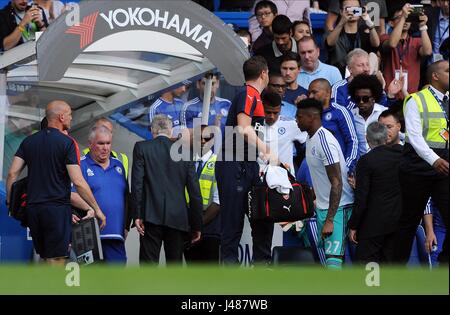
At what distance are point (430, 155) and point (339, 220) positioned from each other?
112cm

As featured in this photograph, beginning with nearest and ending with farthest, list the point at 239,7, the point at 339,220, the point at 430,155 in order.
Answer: the point at 430,155 → the point at 339,220 → the point at 239,7

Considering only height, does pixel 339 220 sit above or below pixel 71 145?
below

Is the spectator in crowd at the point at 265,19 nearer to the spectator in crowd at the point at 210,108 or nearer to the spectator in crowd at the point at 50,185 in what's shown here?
the spectator in crowd at the point at 210,108

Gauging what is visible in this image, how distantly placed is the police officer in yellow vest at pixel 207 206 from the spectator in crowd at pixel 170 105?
0.68m

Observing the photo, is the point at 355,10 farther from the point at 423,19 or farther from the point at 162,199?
the point at 162,199

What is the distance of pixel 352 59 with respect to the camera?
11.4 meters

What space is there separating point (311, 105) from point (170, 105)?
1.80 m

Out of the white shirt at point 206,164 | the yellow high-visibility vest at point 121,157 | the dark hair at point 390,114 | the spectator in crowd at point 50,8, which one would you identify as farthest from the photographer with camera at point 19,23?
the dark hair at point 390,114

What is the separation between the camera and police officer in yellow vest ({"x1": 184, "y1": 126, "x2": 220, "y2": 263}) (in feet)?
34.2

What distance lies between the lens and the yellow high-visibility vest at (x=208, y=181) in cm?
1047

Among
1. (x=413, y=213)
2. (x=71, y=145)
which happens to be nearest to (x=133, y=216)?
(x=71, y=145)
